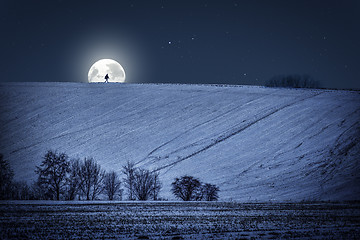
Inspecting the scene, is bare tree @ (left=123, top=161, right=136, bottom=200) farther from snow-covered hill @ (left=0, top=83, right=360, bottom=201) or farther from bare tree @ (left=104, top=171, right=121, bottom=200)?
snow-covered hill @ (left=0, top=83, right=360, bottom=201)

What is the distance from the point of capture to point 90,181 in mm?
34188

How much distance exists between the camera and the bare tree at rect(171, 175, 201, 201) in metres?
32.9

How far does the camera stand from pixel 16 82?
59.4 meters

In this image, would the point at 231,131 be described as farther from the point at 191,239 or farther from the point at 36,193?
the point at 191,239

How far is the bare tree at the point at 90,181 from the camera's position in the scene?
110 feet

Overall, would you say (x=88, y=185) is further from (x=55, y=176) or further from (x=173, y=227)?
(x=173, y=227)

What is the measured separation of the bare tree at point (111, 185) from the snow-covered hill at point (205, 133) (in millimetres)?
3672

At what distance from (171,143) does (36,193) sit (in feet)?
47.5

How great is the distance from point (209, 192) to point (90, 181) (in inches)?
357

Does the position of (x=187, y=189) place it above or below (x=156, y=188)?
below

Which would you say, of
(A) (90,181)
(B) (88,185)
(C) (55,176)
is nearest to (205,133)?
(A) (90,181)

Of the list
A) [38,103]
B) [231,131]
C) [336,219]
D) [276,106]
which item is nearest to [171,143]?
[231,131]

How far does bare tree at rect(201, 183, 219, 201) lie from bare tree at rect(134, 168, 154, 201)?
3.97 m

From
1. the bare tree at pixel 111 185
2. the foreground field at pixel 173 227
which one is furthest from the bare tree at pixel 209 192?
the foreground field at pixel 173 227
